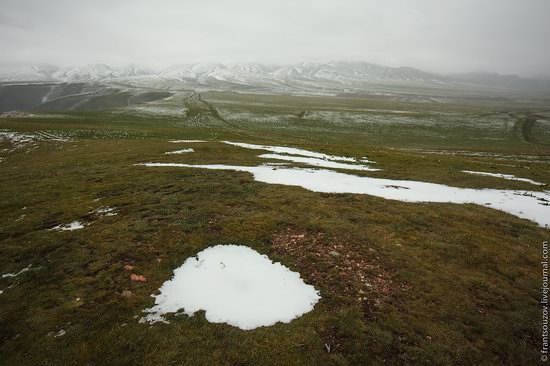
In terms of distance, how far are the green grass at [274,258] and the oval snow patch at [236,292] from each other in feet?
1.53

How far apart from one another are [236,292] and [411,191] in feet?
66.2

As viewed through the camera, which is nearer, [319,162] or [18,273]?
[18,273]

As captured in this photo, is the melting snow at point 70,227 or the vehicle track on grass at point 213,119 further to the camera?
the vehicle track on grass at point 213,119

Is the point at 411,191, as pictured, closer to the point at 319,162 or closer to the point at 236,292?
the point at 319,162

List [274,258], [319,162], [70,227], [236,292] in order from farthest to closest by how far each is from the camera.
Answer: [319,162]
[70,227]
[274,258]
[236,292]

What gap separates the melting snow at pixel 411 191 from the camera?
80.3 feet

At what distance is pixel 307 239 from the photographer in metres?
17.6

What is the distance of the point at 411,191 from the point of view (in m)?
27.8

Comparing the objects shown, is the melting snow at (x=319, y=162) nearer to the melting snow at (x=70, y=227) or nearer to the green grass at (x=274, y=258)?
the green grass at (x=274, y=258)

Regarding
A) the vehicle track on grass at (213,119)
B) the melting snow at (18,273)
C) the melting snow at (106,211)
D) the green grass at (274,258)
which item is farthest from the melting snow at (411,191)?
the vehicle track on grass at (213,119)

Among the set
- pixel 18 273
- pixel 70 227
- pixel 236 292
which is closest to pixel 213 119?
pixel 70 227

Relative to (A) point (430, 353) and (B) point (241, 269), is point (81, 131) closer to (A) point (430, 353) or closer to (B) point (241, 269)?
(B) point (241, 269)

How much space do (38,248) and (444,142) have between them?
9082 cm

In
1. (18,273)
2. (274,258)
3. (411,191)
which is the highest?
(411,191)
